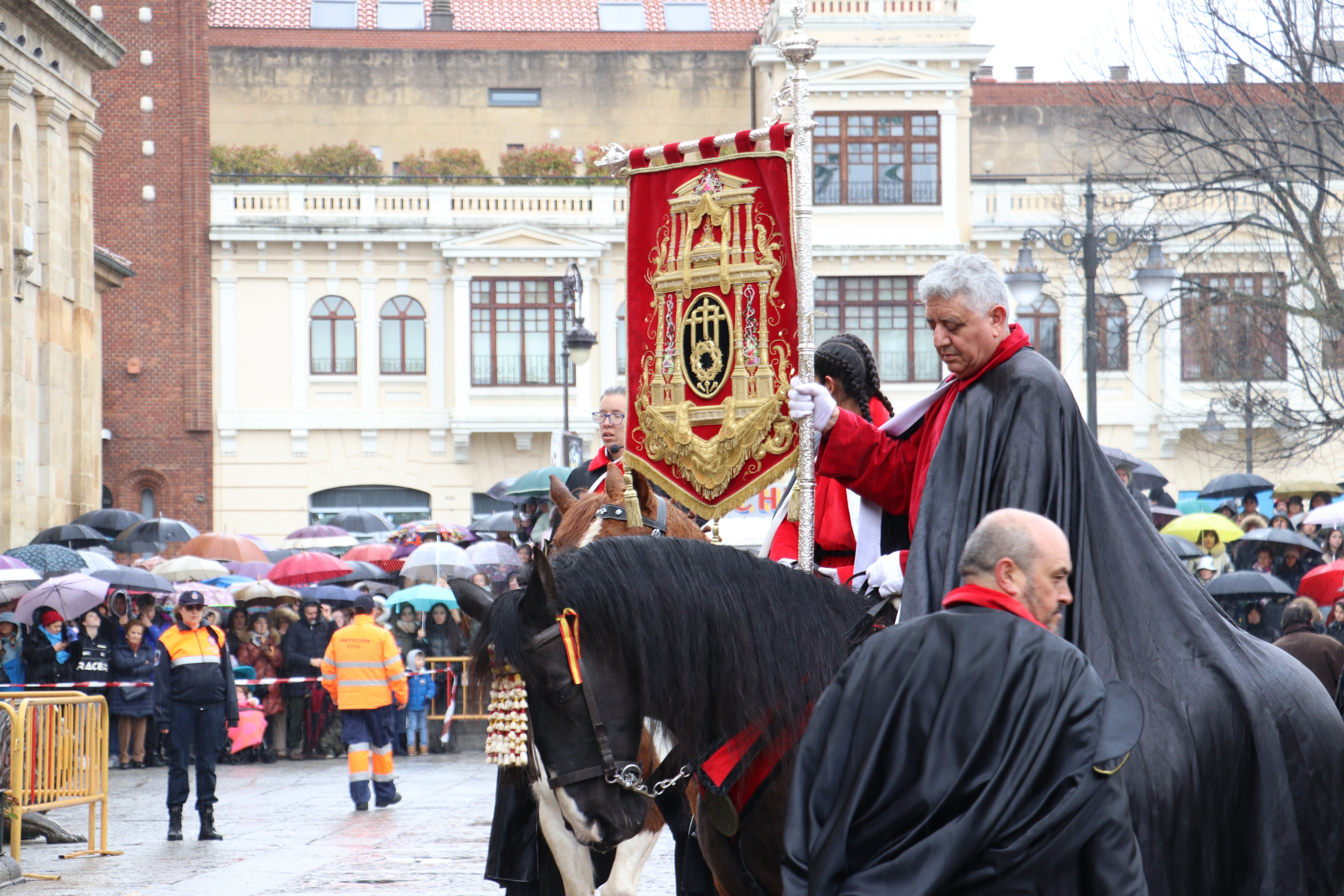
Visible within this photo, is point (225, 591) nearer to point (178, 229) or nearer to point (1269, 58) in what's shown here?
point (1269, 58)

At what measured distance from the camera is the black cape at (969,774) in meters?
3.42

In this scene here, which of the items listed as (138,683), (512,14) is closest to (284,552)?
(138,683)

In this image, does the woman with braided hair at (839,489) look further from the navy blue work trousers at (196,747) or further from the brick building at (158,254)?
the brick building at (158,254)

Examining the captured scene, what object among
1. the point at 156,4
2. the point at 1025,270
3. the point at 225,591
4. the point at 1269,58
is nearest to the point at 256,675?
the point at 225,591

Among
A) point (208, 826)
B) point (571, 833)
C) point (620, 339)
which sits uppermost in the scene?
point (620, 339)

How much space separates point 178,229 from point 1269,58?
30494mm

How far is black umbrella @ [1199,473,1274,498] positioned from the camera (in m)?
25.0

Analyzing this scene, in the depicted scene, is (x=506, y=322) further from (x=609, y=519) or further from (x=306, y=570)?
(x=609, y=519)

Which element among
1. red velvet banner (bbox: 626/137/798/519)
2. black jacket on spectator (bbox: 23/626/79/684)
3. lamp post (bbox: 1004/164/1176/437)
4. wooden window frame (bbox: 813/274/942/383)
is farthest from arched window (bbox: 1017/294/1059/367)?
red velvet banner (bbox: 626/137/798/519)

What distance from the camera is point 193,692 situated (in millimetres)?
14961

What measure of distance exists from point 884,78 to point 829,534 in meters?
37.3

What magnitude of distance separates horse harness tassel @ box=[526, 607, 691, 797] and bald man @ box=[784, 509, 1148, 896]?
3.67 ft

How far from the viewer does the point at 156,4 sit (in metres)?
44.8

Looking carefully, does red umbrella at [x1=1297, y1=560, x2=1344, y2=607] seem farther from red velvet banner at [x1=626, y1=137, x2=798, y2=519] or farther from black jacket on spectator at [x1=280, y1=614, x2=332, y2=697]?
black jacket on spectator at [x1=280, y1=614, x2=332, y2=697]
